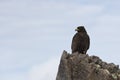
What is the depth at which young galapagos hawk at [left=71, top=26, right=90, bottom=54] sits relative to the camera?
34469 millimetres

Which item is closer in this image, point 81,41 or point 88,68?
point 88,68

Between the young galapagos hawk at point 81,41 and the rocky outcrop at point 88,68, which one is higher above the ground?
the young galapagos hawk at point 81,41

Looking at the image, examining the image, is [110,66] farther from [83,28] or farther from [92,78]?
[83,28]

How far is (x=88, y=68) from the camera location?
1177 inches

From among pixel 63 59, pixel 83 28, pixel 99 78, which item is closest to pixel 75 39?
pixel 83 28

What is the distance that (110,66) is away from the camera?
3011 centimetres

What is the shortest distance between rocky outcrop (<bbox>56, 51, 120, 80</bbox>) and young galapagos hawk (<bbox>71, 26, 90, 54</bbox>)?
3454mm

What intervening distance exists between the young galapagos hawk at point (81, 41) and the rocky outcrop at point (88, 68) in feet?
11.3

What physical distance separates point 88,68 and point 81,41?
5.12m

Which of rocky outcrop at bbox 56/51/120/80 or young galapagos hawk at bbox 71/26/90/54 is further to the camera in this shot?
young galapagos hawk at bbox 71/26/90/54

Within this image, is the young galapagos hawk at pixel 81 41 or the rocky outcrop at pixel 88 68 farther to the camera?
the young galapagos hawk at pixel 81 41

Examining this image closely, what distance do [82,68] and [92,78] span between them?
943mm

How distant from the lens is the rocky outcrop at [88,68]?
2950 centimetres

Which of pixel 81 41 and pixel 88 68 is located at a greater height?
pixel 81 41
